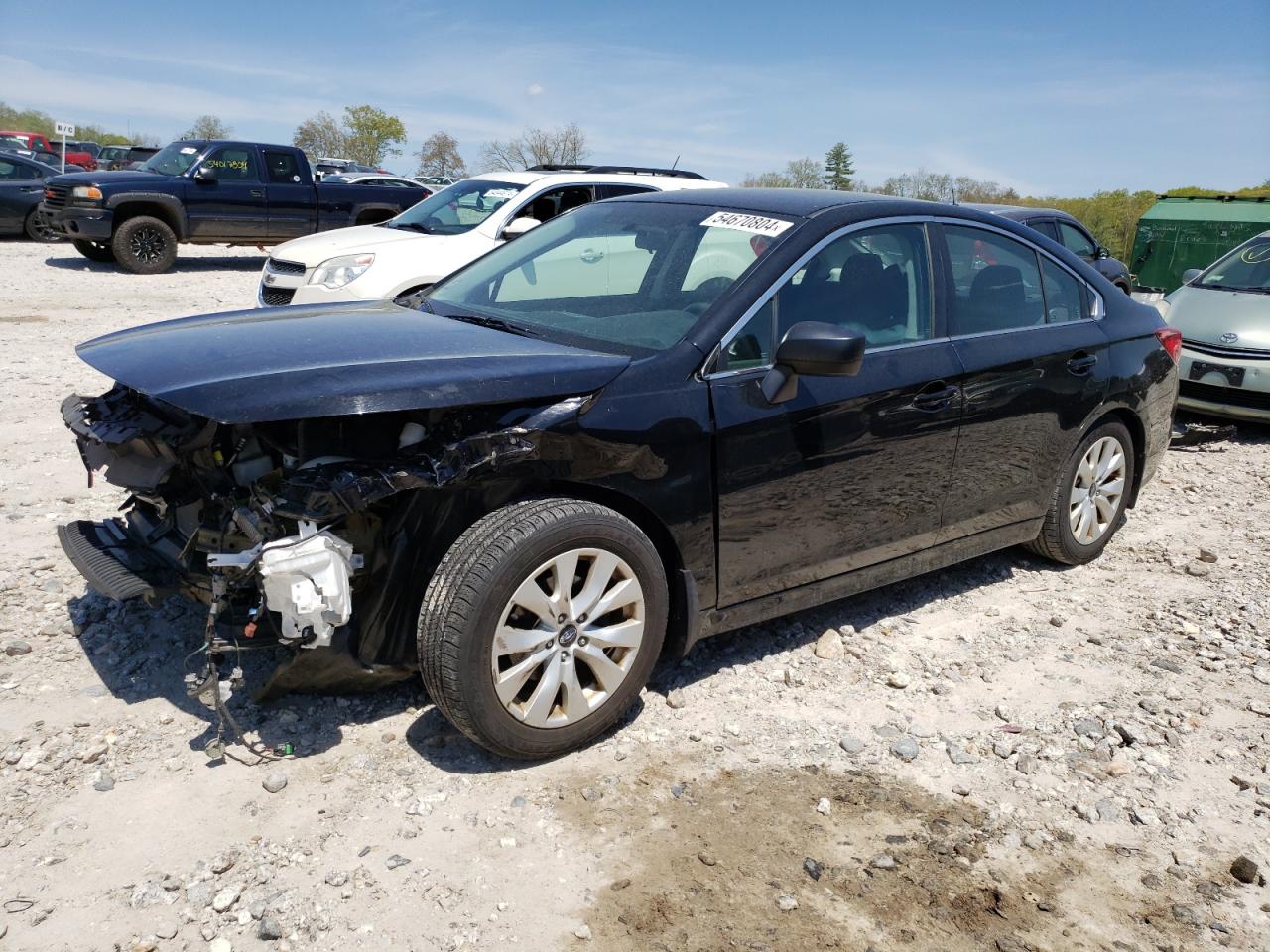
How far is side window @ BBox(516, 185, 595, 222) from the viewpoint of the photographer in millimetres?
9938

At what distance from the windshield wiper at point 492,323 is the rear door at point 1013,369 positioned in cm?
177

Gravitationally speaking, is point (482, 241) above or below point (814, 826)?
above

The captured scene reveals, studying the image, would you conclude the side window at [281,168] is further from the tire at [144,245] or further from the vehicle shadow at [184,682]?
the vehicle shadow at [184,682]

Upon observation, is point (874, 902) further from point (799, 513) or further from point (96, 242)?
point (96, 242)

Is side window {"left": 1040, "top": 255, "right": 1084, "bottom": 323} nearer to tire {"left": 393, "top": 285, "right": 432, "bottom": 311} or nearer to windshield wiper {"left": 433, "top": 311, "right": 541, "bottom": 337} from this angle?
windshield wiper {"left": 433, "top": 311, "right": 541, "bottom": 337}


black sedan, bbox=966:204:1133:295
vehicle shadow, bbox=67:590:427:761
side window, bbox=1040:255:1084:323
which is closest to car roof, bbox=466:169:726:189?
black sedan, bbox=966:204:1133:295

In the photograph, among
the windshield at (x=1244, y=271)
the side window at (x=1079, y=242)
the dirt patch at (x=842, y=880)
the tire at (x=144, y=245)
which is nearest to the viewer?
the dirt patch at (x=842, y=880)

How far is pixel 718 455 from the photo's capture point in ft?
11.8

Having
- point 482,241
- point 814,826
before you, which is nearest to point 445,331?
point 814,826

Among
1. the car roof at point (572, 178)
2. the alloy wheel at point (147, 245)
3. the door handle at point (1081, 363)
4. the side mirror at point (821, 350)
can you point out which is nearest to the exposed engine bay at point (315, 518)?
the side mirror at point (821, 350)

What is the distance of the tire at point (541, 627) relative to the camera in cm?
313

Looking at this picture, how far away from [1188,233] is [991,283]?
546 inches

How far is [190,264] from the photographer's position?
18922 mm

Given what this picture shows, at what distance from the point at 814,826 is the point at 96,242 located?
1685 centimetres
